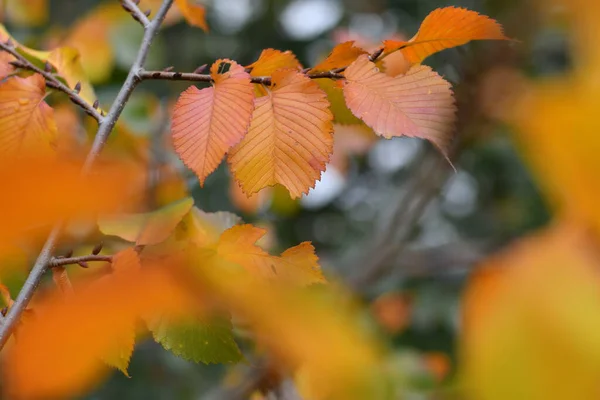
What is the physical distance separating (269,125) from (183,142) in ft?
0.19

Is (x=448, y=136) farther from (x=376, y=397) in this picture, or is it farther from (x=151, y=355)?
(x=151, y=355)

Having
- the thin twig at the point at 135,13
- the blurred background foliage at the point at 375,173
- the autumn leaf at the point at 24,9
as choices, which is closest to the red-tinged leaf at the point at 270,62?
the thin twig at the point at 135,13

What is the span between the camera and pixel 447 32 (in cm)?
43

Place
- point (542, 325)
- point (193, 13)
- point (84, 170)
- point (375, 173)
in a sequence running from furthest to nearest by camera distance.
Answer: point (375, 173) < point (193, 13) < point (84, 170) < point (542, 325)

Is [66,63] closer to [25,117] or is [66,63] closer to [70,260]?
[25,117]

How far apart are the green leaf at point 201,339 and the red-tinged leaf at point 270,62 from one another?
0.17 m

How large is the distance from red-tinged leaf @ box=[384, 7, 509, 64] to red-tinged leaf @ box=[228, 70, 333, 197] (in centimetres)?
7

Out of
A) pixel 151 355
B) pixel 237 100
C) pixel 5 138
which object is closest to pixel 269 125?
pixel 237 100

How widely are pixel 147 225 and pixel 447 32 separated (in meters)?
0.25

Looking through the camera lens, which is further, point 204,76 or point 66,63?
point 66,63

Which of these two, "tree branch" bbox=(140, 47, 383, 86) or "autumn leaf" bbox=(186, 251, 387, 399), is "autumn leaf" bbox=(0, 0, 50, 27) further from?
"autumn leaf" bbox=(186, 251, 387, 399)

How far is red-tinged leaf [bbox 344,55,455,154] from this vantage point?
42 cm

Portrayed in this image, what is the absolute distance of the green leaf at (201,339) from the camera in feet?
1.40

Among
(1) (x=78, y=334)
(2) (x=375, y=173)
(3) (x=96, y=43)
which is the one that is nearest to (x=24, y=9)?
(3) (x=96, y=43)
